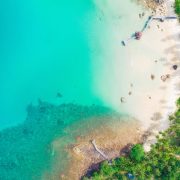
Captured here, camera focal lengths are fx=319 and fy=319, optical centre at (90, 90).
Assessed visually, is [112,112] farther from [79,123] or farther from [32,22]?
[32,22]

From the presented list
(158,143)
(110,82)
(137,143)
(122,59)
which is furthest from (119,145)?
(122,59)

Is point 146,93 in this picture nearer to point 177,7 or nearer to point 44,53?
point 177,7

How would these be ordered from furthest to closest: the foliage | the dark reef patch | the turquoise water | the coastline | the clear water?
the dark reef patch
the turquoise water
the clear water
the coastline
the foliage

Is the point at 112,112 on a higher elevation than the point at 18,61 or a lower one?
lower

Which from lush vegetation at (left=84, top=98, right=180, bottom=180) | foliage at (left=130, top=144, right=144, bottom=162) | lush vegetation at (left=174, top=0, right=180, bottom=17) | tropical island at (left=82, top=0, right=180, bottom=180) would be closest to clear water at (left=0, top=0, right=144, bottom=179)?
lush vegetation at (left=174, top=0, right=180, bottom=17)

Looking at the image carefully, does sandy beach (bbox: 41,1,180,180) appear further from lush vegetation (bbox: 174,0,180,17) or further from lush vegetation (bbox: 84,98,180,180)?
lush vegetation (bbox: 84,98,180,180)

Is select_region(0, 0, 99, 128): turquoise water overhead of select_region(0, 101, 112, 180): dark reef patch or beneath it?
overhead
